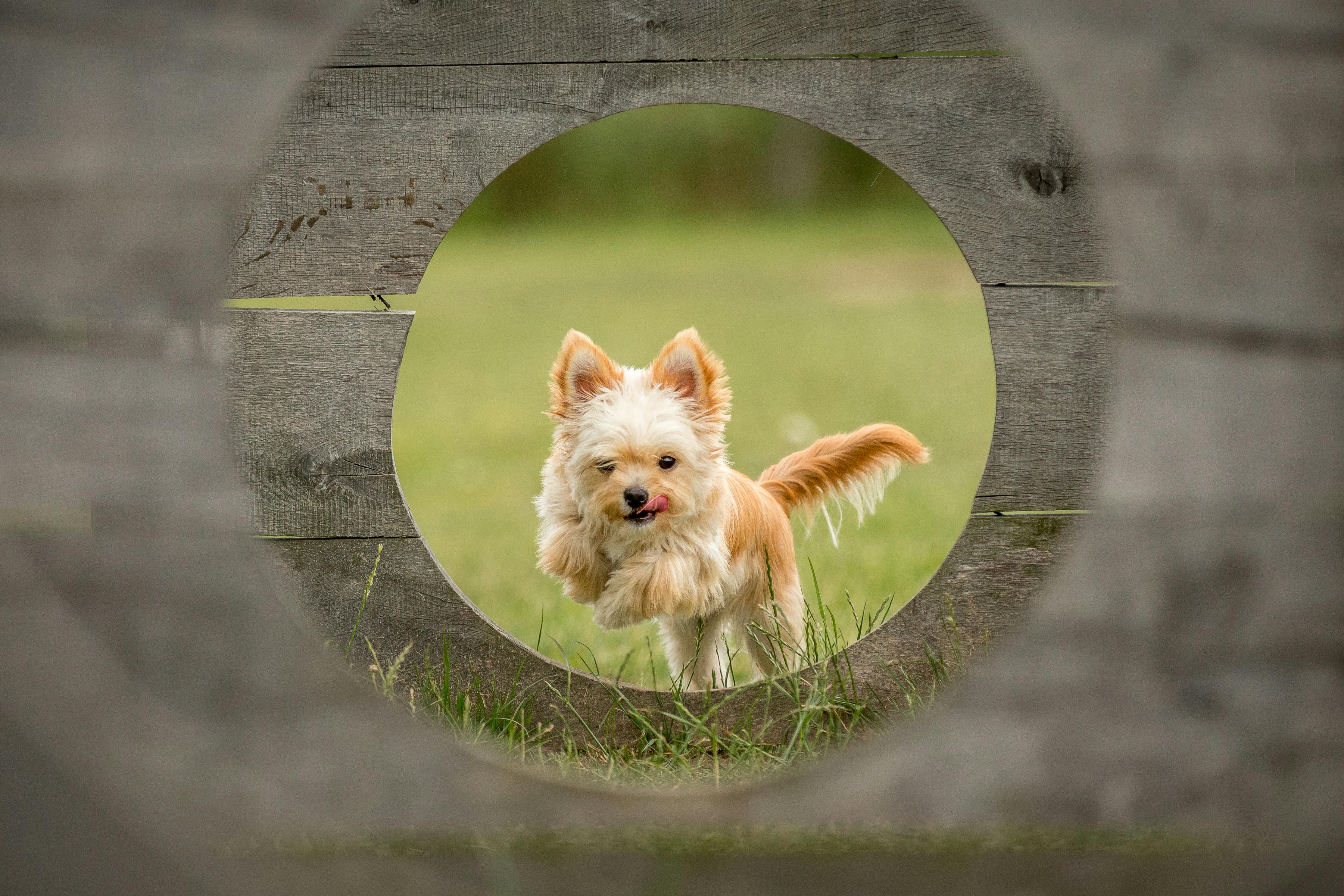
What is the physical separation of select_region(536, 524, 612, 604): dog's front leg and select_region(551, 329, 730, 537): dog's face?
81 mm

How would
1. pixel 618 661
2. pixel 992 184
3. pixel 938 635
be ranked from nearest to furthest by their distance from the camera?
pixel 992 184 → pixel 938 635 → pixel 618 661

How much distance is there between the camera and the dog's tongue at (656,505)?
2.19 meters

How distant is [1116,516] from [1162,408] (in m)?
0.15

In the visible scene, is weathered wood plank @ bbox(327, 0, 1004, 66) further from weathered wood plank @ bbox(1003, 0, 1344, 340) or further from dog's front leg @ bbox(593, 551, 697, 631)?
dog's front leg @ bbox(593, 551, 697, 631)

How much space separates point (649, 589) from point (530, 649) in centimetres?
44

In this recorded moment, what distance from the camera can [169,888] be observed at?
4.45 ft

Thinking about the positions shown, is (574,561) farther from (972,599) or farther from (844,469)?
(972,599)

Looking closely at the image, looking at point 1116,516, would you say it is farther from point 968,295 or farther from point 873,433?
point 968,295

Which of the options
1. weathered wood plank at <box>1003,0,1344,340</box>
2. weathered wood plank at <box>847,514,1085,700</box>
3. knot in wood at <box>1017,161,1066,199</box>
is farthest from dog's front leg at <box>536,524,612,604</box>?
weathered wood plank at <box>1003,0,1344,340</box>

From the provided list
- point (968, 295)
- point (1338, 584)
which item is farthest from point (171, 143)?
point (968, 295)

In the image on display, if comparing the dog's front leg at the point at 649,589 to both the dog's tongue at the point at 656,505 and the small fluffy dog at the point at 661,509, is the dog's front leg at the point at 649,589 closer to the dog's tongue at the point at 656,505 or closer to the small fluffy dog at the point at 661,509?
the small fluffy dog at the point at 661,509

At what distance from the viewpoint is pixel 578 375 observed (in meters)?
2.32

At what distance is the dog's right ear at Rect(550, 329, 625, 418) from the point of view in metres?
2.30

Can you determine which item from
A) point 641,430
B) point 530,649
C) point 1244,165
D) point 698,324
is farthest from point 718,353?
point 1244,165
